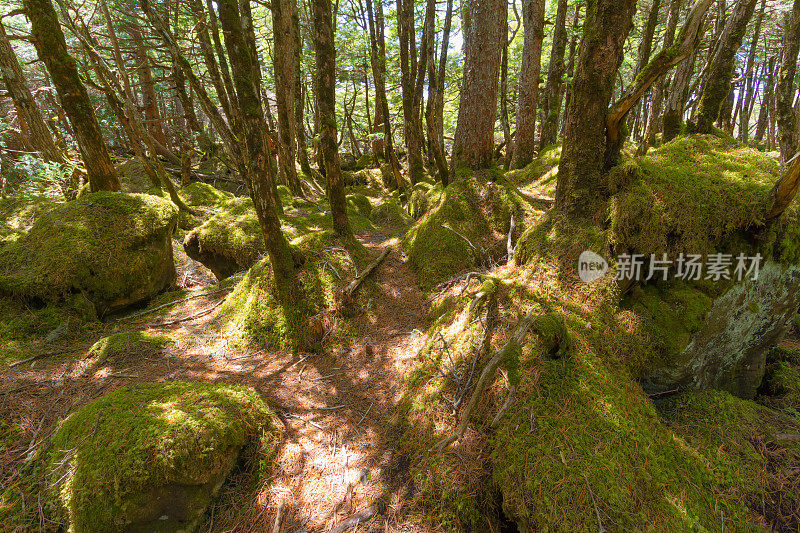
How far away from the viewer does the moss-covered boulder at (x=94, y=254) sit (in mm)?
4680

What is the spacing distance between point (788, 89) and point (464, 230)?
7.51m

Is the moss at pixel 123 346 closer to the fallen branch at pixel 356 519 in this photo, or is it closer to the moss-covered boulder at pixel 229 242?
the moss-covered boulder at pixel 229 242

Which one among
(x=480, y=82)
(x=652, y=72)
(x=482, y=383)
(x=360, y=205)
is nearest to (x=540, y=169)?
(x=480, y=82)

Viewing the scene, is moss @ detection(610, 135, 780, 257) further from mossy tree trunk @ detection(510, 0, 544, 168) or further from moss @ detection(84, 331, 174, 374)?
mossy tree trunk @ detection(510, 0, 544, 168)

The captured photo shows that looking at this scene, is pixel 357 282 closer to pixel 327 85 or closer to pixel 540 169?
pixel 327 85

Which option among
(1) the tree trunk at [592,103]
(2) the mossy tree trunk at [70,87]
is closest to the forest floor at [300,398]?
(1) the tree trunk at [592,103]

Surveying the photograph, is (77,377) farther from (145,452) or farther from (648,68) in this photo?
(648,68)

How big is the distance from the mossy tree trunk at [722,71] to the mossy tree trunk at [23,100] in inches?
484

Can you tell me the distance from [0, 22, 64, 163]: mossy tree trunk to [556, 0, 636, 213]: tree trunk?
33.5ft

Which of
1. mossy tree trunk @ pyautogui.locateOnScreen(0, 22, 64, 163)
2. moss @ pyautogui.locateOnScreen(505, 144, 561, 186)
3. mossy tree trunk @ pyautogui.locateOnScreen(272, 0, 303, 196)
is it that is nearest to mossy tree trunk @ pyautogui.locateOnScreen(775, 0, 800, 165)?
moss @ pyautogui.locateOnScreen(505, 144, 561, 186)

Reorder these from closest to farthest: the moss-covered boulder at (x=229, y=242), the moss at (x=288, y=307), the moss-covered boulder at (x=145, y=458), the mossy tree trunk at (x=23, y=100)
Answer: the moss-covered boulder at (x=145, y=458)
the moss at (x=288, y=307)
the moss-covered boulder at (x=229, y=242)
the mossy tree trunk at (x=23, y=100)

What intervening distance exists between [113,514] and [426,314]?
3.75 metres

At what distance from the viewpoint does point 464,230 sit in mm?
5891

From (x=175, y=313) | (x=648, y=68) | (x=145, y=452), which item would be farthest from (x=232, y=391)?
(x=648, y=68)
